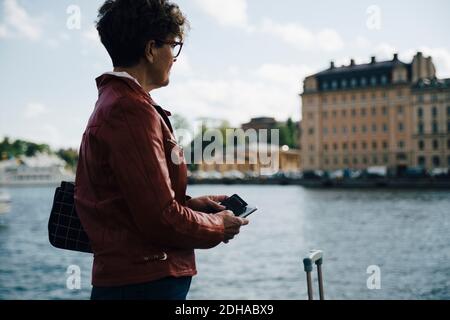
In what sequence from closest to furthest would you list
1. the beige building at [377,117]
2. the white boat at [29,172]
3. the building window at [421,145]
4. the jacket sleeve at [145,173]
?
the jacket sleeve at [145,173] → the beige building at [377,117] → the building window at [421,145] → the white boat at [29,172]

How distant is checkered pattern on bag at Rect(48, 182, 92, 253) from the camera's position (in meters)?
1.51

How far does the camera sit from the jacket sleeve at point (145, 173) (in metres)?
1.21

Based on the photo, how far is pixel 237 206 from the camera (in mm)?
1569

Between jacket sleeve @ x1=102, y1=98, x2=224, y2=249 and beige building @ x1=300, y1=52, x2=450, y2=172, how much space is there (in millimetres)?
57089

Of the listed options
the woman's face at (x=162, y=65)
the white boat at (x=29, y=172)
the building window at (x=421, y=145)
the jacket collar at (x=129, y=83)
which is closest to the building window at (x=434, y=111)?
the building window at (x=421, y=145)

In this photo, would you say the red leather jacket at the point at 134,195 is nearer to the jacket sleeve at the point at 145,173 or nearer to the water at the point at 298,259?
the jacket sleeve at the point at 145,173

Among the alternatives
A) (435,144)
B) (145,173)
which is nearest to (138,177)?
(145,173)

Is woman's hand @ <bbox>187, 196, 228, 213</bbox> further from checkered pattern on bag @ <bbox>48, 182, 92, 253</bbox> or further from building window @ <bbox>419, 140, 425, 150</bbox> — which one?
building window @ <bbox>419, 140, 425, 150</bbox>

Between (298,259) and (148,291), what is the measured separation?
16008 millimetres

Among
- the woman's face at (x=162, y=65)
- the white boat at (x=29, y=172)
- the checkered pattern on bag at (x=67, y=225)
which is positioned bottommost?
the checkered pattern on bag at (x=67, y=225)

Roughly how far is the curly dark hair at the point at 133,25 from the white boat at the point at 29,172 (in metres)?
102

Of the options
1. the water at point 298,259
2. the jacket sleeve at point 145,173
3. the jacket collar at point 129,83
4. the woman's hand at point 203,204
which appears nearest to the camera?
the jacket sleeve at point 145,173

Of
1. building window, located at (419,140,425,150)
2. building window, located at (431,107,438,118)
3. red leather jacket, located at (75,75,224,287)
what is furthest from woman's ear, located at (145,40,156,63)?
building window, located at (419,140,425,150)

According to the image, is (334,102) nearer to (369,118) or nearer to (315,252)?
(369,118)
